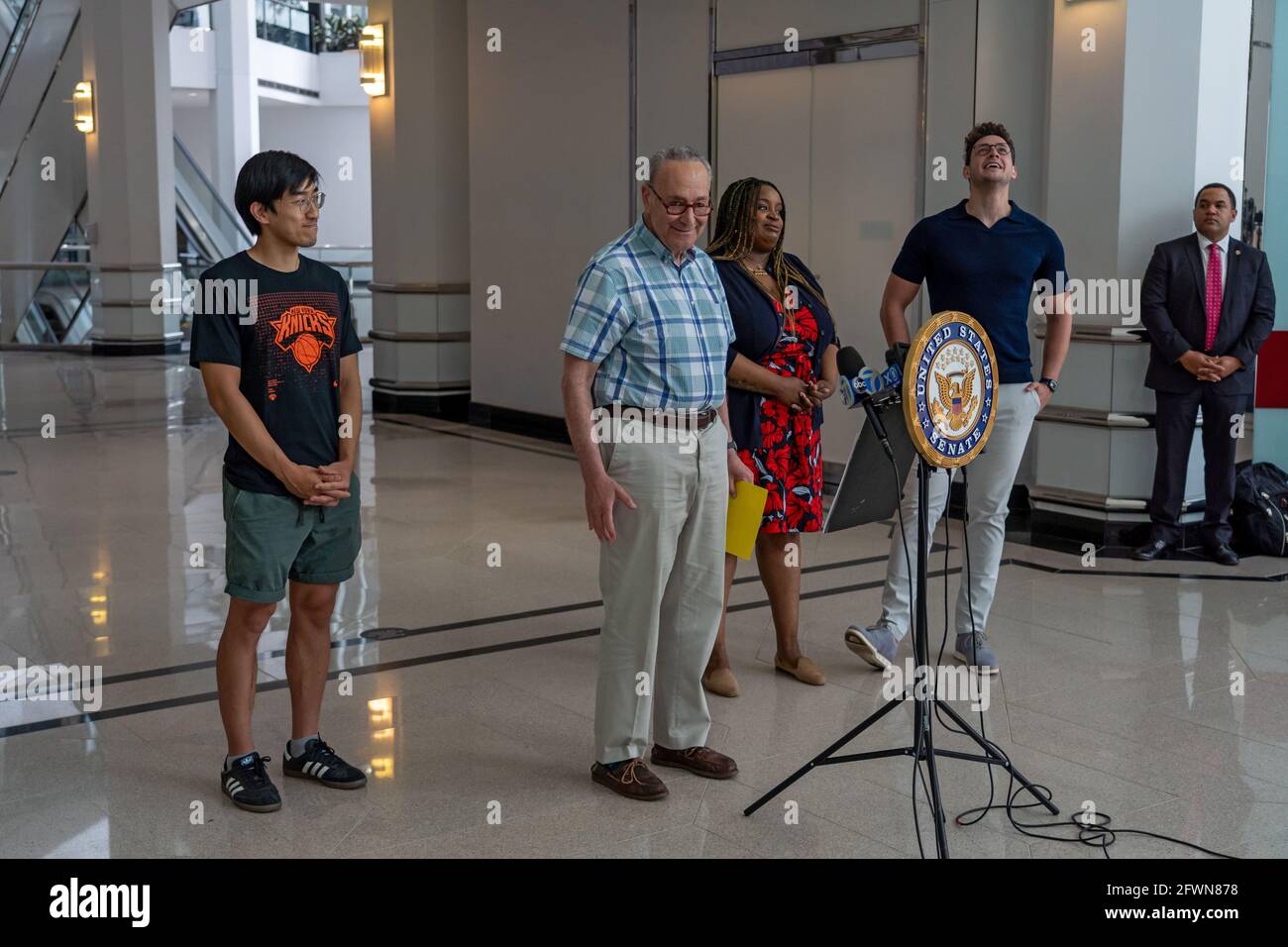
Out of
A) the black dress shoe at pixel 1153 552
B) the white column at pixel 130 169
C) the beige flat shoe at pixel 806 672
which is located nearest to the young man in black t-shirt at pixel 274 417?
the beige flat shoe at pixel 806 672

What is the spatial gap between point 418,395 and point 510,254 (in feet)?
5.60

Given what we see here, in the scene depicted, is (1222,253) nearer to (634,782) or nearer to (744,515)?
(744,515)

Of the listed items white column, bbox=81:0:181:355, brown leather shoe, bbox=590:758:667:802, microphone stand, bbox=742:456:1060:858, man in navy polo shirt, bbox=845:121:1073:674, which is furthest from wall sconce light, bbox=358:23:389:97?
microphone stand, bbox=742:456:1060:858

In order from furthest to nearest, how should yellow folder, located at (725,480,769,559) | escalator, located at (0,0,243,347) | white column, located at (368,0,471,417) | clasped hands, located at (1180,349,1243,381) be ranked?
escalator, located at (0,0,243,347), white column, located at (368,0,471,417), clasped hands, located at (1180,349,1243,381), yellow folder, located at (725,480,769,559)

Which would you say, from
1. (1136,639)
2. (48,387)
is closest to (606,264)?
(1136,639)

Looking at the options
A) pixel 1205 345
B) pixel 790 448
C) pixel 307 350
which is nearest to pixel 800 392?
pixel 790 448

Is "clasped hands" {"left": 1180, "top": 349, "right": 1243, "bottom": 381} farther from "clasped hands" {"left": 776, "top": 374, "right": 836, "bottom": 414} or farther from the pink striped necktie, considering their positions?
"clasped hands" {"left": 776, "top": 374, "right": 836, "bottom": 414}

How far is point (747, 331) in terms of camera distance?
419 cm

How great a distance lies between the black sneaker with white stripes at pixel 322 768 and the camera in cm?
356

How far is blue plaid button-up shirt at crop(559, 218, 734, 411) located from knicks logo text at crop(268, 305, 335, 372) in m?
0.58

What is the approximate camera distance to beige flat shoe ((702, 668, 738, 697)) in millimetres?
4344

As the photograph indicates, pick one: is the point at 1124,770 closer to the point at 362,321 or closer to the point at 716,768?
the point at 716,768

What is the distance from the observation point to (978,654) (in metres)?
4.56

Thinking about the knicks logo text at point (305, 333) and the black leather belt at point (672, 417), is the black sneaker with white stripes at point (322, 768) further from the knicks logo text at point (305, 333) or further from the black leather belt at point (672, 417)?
the black leather belt at point (672, 417)
